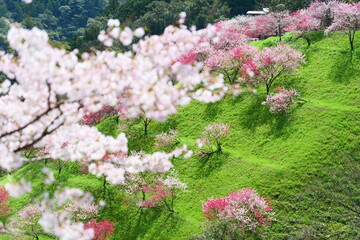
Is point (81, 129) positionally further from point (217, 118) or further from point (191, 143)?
point (217, 118)

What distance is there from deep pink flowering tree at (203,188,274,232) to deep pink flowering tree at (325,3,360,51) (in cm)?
2616

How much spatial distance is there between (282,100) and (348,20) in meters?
14.9

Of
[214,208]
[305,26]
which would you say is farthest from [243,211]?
[305,26]

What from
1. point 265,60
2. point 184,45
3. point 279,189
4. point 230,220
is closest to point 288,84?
point 265,60

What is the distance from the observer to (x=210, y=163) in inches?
1302

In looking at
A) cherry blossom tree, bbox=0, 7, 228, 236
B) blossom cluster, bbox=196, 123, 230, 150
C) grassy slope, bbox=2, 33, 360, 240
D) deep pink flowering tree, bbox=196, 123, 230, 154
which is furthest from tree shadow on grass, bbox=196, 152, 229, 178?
cherry blossom tree, bbox=0, 7, 228, 236

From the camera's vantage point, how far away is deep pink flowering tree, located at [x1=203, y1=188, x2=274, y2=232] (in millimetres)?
24281

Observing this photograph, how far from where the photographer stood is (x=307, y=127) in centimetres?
3266

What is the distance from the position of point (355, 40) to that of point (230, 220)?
31525 millimetres

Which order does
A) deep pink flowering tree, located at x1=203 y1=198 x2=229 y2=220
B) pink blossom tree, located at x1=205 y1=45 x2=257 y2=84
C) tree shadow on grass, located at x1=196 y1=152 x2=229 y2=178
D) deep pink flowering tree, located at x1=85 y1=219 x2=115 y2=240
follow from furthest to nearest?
1. pink blossom tree, located at x1=205 y1=45 x2=257 y2=84
2. tree shadow on grass, located at x1=196 y1=152 x2=229 y2=178
3. deep pink flowering tree, located at x1=85 y1=219 x2=115 y2=240
4. deep pink flowering tree, located at x1=203 y1=198 x2=229 y2=220

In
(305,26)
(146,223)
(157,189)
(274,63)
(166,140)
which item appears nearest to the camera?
(146,223)

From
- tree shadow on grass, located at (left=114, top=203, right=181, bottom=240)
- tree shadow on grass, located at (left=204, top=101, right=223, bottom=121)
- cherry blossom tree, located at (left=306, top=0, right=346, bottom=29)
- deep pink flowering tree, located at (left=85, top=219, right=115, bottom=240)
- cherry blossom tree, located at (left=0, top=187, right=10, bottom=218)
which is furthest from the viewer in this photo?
cherry blossom tree, located at (left=306, top=0, right=346, bottom=29)

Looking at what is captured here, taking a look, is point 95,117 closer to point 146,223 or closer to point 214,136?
point 214,136

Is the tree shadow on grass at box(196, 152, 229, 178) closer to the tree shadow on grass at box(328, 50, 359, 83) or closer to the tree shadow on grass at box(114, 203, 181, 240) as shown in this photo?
the tree shadow on grass at box(114, 203, 181, 240)
